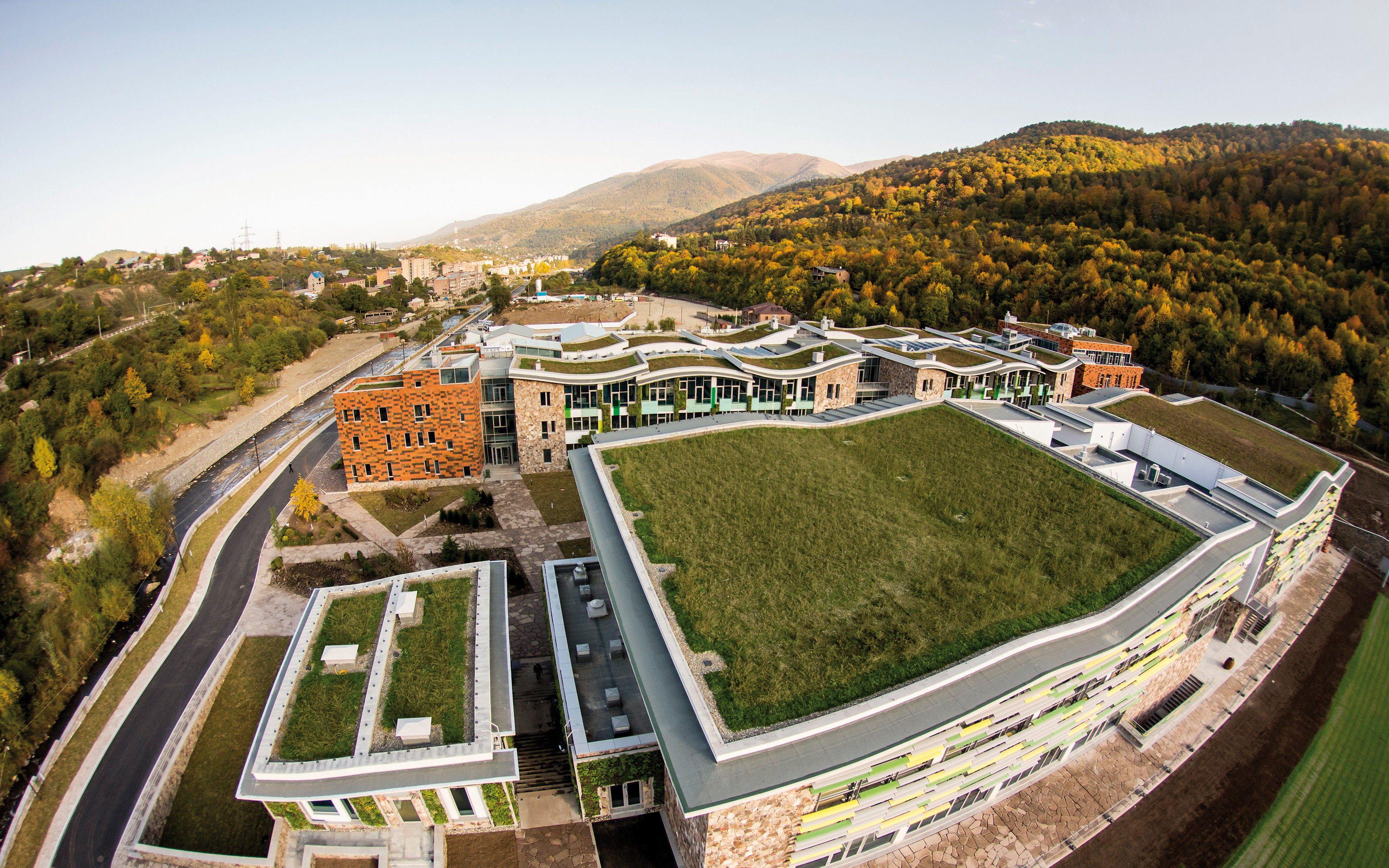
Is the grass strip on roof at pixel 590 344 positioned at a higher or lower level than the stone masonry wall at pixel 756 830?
higher

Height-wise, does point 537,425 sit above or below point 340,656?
above

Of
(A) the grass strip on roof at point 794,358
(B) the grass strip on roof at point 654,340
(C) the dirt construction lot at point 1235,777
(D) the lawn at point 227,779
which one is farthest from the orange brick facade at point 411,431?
(C) the dirt construction lot at point 1235,777

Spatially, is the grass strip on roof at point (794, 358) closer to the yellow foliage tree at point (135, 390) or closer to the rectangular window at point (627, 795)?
the rectangular window at point (627, 795)

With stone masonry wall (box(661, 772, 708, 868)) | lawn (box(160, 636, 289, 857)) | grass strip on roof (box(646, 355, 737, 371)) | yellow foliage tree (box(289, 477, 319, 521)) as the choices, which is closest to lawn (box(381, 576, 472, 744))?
lawn (box(160, 636, 289, 857))

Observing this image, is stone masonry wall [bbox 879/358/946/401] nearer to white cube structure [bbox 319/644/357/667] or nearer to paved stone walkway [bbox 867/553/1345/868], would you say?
paved stone walkway [bbox 867/553/1345/868]

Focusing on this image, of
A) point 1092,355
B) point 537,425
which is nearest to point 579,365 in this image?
point 537,425

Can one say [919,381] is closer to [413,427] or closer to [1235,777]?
[1235,777]

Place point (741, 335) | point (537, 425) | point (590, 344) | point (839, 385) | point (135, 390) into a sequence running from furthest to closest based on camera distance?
1. point (135, 390)
2. point (741, 335)
3. point (590, 344)
4. point (839, 385)
5. point (537, 425)
